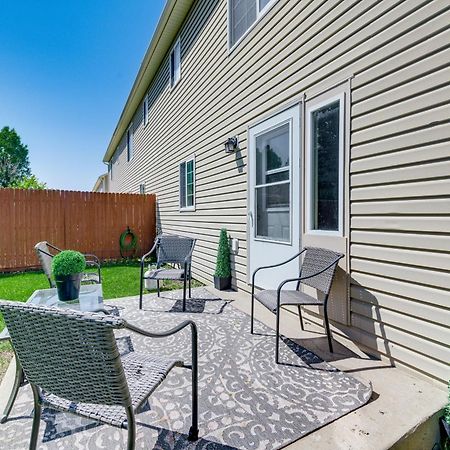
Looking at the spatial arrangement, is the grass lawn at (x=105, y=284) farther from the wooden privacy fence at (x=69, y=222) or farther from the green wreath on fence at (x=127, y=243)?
the green wreath on fence at (x=127, y=243)

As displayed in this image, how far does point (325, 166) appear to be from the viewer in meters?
3.02

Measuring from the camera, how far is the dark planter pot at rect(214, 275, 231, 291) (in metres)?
4.82

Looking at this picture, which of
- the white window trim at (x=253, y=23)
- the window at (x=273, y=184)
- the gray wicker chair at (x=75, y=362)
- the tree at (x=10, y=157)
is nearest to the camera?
the gray wicker chair at (x=75, y=362)

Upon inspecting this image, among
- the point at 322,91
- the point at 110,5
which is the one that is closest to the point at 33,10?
the point at 110,5

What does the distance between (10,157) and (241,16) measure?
33412 mm

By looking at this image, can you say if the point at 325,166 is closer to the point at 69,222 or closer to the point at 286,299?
the point at 286,299

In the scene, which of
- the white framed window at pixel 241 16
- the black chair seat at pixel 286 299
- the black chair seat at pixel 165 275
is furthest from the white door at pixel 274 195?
the white framed window at pixel 241 16

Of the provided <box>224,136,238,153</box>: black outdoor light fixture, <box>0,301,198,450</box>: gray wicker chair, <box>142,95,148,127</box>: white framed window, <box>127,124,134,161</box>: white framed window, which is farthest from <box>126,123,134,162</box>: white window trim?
<box>0,301,198,450</box>: gray wicker chair

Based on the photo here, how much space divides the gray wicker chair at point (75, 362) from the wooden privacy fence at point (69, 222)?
7.63 metres

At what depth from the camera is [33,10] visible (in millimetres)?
9234

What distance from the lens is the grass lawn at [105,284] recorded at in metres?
4.83

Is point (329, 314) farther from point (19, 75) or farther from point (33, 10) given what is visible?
point (19, 75)

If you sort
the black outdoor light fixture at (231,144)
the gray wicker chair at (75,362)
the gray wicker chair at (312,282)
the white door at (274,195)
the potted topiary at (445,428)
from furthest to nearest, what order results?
the black outdoor light fixture at (231,144) → the white door at (274,195) → the gray wicker chair at (312,282) → the potted topiary at (445,428) → the gray wicker chair at (75,362)

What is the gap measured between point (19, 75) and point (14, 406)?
17387 millimetres
